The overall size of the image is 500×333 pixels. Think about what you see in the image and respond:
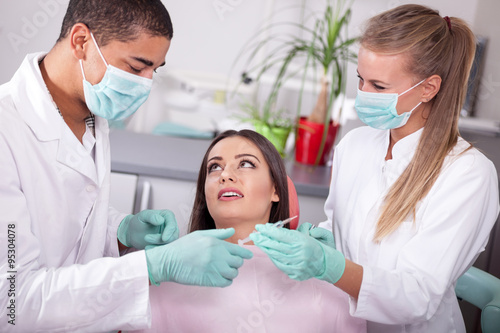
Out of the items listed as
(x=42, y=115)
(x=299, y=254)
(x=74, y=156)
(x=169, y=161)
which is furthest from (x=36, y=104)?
(x=169, y=161)

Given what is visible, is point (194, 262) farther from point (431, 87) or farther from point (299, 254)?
point (431, 87)

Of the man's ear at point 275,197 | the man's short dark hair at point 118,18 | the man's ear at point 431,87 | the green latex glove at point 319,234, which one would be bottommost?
the green latex glove at point 319,234

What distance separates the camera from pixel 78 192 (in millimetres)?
1337

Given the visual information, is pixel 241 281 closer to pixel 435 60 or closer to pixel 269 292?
pixel 269 292

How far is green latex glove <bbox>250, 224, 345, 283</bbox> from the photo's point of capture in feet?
3.85

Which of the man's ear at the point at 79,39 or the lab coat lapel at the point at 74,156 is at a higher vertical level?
the man's ear at the point at 79,39

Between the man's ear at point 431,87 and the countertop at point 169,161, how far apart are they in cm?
68

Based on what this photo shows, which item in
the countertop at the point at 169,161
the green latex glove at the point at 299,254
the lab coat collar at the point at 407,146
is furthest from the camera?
the countertop at the point at 169,161

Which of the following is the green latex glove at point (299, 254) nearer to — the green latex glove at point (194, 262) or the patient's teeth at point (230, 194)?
the green latex glove at point (194, 262)

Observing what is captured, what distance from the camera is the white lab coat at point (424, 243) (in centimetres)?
124

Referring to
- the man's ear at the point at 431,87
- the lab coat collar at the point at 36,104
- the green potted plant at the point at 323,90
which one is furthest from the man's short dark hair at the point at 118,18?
the green potted plant at the point at 323,90

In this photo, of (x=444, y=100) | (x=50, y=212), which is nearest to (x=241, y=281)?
(x=50, y=212)

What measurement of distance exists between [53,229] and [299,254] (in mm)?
603

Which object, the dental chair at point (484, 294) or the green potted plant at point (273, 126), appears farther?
the green potted plant at point (273, 126)
